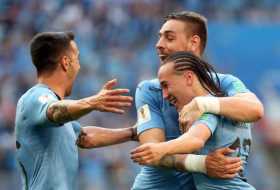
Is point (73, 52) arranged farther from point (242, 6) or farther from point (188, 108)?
point (242, 6)

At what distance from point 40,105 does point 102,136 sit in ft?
3.77

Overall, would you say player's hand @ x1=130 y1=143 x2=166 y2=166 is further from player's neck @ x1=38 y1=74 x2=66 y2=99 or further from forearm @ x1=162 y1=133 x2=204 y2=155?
player's neck @ x1=38 y1=74 x2=66 y2=99

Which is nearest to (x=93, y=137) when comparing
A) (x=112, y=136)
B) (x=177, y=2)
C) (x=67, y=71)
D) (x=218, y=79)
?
(x=112, y=136)

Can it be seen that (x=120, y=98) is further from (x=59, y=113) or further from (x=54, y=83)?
(x=54, y=83)

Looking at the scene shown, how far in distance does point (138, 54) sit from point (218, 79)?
9.50 metres

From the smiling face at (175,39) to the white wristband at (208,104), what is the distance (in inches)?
29.4

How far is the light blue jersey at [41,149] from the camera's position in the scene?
6.19m

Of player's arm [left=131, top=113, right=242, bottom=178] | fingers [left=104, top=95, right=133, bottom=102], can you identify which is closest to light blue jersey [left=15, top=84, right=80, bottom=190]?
fingers [left=104, top=95, right=133, bottom=102]

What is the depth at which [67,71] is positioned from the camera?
647 cm

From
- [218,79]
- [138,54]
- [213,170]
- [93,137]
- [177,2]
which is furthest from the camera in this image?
[177,2]

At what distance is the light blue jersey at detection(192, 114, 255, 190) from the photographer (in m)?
5.68

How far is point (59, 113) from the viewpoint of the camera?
5.82 metres

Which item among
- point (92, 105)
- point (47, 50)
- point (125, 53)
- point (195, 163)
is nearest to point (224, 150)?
point (195, 163)

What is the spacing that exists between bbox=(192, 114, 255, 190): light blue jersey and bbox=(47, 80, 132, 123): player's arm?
0.48 m
